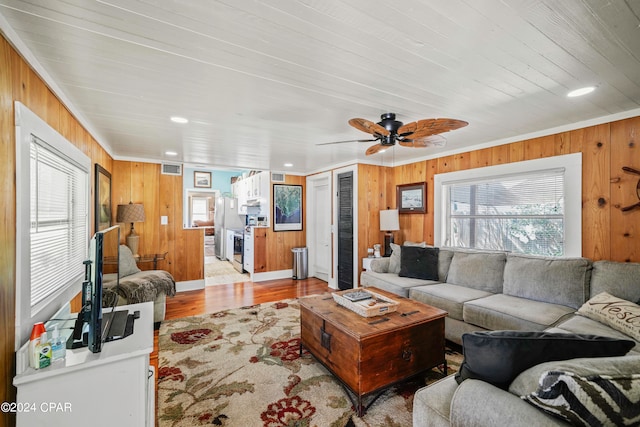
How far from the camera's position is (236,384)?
7.13 feet

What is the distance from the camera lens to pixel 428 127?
214 centimetres

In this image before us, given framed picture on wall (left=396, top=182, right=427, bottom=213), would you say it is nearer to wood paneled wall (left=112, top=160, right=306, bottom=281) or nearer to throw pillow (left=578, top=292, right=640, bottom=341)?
throw pillow (left=578, top=292, right=640, bottom=341)

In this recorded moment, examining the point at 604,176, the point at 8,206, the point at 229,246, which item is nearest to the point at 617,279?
the point at 604,176

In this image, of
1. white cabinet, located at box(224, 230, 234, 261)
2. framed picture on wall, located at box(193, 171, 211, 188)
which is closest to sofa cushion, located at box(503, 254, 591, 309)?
white cabinet, located at box(224, 230, 234, 261)

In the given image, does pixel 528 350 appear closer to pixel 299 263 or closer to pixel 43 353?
pixel 43 353

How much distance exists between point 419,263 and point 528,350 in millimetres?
2614

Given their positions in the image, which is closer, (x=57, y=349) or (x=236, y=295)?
(x=57, y=349)

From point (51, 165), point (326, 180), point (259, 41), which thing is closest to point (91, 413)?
point (51, 165)

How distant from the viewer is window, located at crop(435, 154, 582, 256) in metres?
2.88

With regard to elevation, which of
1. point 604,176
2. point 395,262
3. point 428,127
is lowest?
point 395,262

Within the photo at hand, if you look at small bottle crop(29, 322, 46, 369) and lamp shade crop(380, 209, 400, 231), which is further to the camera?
lamp shade crop(380, 209, 400, 231)

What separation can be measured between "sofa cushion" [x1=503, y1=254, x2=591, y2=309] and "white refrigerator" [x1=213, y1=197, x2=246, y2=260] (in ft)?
20.2

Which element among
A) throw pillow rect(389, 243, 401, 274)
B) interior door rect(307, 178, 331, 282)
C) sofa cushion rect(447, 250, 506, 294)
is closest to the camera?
sofa cushion rect(447, 250, 506, 294)

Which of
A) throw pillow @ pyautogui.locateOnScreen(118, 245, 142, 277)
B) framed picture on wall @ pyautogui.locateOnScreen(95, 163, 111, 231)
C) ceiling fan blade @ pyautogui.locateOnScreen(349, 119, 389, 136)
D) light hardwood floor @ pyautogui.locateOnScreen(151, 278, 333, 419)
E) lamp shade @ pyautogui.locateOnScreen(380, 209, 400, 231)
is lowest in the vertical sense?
light hardwood floor @ pyautogui.locateOnScreen(151, 278, 333, 419)
